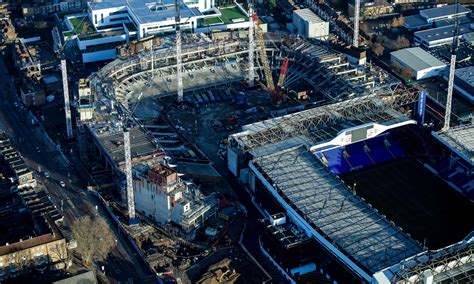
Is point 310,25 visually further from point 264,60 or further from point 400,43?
point 264,60

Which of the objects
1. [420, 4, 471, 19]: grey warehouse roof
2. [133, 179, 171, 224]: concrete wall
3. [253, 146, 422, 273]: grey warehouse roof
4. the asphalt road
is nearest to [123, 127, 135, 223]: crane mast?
[133, 179, 171, 224]: concrete wall

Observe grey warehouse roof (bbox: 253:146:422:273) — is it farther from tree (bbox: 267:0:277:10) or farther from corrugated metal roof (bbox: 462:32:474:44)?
tree (bbox: 267:0:277:10)

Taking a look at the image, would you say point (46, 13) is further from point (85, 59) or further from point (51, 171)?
point (51, 171)

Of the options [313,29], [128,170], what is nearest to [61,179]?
[128,170]

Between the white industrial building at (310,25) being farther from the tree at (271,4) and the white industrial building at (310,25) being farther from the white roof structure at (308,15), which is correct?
the tree at (271,4)

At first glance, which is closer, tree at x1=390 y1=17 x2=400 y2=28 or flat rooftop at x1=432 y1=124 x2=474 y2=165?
flat rooftop at x1=432 y1=124 x2=474 y2=165

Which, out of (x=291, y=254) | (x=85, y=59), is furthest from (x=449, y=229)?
(x=85, y=59)
